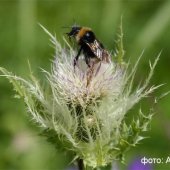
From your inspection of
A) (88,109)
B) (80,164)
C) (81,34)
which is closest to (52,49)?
(81,34)

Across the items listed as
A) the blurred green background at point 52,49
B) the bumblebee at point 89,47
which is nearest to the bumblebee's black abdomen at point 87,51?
the bumblebee at point 89,47

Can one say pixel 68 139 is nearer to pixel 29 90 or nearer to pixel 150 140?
pixel 29 90

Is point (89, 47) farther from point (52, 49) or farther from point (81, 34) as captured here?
point (52, 49)

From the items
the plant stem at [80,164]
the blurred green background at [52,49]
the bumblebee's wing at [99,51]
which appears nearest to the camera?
the plant stem at [80,164]

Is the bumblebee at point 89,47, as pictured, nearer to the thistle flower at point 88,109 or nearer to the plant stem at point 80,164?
the thistle flower at point 88,109

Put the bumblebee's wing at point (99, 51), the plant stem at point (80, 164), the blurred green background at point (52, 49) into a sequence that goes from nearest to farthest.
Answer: the plant stem at point (80, 164), the bumblebee's wing at point (99, 51), the blurred green background at point (52, 49)
